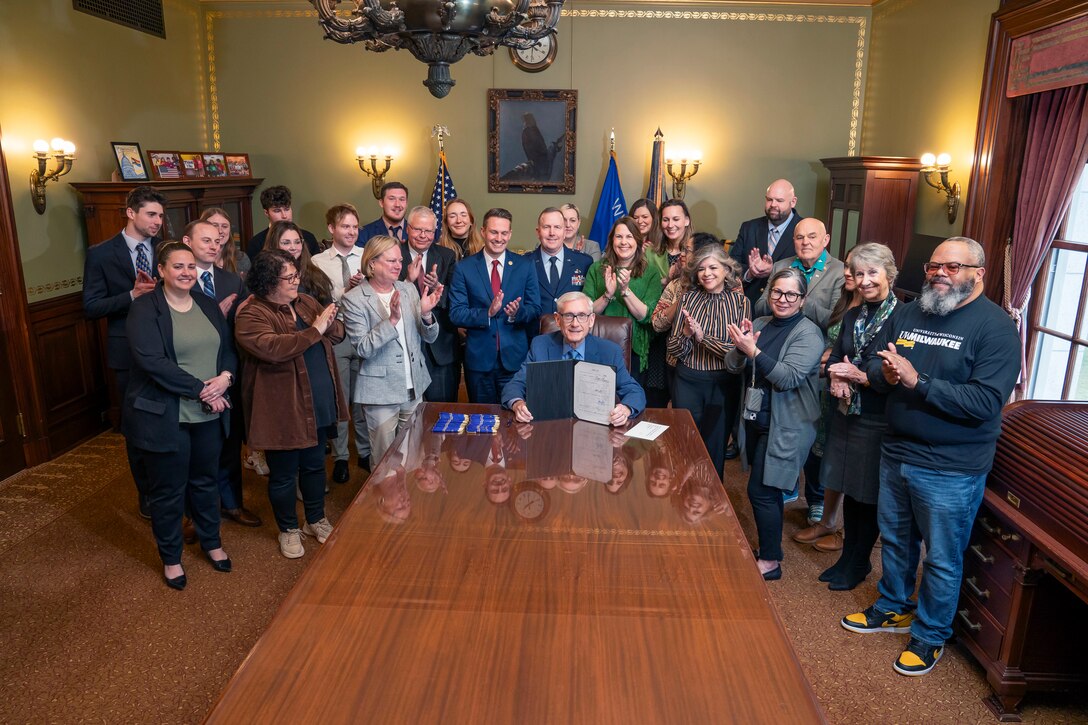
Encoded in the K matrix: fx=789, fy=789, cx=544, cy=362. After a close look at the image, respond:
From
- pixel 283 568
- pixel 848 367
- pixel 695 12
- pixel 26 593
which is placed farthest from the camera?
pixel 695 12

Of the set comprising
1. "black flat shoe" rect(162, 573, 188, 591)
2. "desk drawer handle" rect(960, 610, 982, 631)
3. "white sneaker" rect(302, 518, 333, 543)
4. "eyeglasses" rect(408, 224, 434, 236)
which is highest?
"eyeglasses" rect(408, 224, 434, 236)

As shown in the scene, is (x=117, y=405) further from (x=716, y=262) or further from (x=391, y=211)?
(x=716, y=262)

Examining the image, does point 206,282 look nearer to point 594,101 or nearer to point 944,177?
point 594,101

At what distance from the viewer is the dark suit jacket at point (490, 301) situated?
177 inches

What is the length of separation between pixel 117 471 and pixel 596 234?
470cm

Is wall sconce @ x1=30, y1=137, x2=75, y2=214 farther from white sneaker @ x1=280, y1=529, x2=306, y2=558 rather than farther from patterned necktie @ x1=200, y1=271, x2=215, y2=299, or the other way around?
white sneaker @ x1=280, y1=529, x2=306, y2=558

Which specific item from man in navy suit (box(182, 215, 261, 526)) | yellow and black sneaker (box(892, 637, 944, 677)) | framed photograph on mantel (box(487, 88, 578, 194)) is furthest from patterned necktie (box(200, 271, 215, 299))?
framed photograph on mantel (box(487, 88, 578, 194))

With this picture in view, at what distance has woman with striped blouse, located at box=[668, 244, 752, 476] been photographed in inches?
153

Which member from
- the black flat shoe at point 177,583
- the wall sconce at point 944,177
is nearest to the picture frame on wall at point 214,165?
the black flat shoe at point 177,583

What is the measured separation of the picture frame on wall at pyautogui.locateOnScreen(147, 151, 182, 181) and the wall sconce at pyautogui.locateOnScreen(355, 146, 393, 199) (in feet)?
5.75

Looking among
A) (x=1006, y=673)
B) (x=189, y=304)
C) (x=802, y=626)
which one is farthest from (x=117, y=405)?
(x=1006, y=673)

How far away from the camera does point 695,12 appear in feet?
24.8

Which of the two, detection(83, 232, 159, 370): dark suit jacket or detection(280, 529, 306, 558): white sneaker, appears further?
detection(83, 232, 159, 370): dark suit jacket

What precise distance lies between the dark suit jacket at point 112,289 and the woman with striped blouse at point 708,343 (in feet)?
9.68
